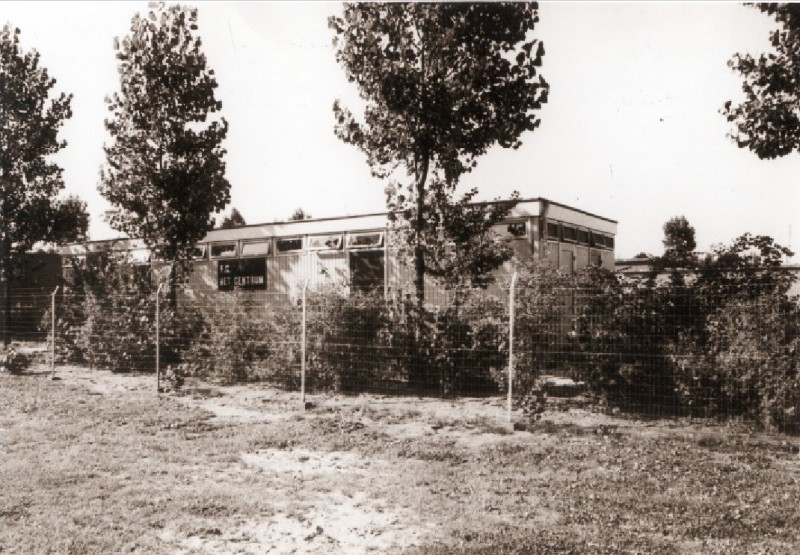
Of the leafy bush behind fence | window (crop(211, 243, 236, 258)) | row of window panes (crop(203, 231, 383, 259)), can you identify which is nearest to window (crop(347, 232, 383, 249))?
row of window panes (crop(203, 231, 383, 259))

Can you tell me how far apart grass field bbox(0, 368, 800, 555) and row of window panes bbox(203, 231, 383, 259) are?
26.5ft

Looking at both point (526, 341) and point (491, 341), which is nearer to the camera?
point (526, 341)

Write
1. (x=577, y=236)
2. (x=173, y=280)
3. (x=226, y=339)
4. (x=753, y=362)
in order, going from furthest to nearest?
(x=577, y=236) < (x=173, y=280) < (x=226, y=339) < (x=753, y=362)

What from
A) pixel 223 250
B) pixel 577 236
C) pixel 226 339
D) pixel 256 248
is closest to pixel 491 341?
pixel 226 339

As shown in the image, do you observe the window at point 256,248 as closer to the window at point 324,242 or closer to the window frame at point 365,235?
the window at point 324,242

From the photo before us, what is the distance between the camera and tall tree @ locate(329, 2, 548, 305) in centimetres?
1037

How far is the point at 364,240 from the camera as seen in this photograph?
16859 millimetres

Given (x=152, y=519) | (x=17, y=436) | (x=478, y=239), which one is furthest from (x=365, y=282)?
(x=152, y=519)

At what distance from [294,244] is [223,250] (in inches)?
130

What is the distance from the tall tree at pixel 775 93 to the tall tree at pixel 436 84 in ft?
10.8

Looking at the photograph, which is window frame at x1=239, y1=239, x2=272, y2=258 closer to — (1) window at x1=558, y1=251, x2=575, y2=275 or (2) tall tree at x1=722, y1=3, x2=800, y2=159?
(1) window at x1=558, y1=251, x2=575, y2=275

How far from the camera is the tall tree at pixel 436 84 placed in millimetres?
10367

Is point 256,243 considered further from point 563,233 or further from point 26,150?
point 563,233

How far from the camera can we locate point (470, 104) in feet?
34.9
